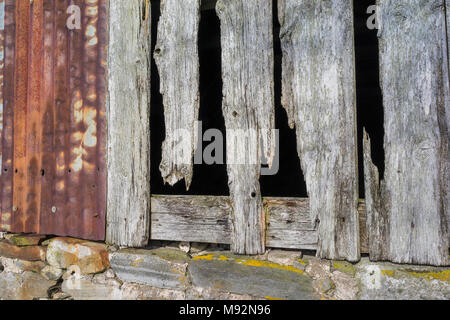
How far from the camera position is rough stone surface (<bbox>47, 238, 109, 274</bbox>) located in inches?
95.9

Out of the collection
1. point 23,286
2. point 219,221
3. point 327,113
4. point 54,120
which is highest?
point 54,120

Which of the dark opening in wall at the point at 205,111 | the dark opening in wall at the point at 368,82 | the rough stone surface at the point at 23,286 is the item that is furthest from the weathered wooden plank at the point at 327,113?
the rough stone surface at the point at 23,286

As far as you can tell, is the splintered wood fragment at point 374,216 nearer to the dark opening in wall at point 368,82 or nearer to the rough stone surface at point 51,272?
the dark opening in wall at point 368,82

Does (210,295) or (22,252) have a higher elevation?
(22,252)

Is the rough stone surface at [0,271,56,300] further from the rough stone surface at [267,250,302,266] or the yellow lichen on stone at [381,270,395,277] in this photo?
the yellow lichen on stone at [381,270,395,277]

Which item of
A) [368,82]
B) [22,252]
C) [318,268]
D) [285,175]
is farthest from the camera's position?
[285,175]

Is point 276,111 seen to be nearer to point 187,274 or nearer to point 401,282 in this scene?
point 187,274

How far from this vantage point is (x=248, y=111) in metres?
2.11

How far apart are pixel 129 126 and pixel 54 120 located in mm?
651

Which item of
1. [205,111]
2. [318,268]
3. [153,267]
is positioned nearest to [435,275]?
[318,268]

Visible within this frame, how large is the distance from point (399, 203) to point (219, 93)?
3136mm

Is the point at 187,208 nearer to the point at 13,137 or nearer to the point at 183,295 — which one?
the point at 183,295

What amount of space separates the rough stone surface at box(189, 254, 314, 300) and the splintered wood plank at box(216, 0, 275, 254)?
0.30 ft

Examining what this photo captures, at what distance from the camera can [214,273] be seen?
2.18m
